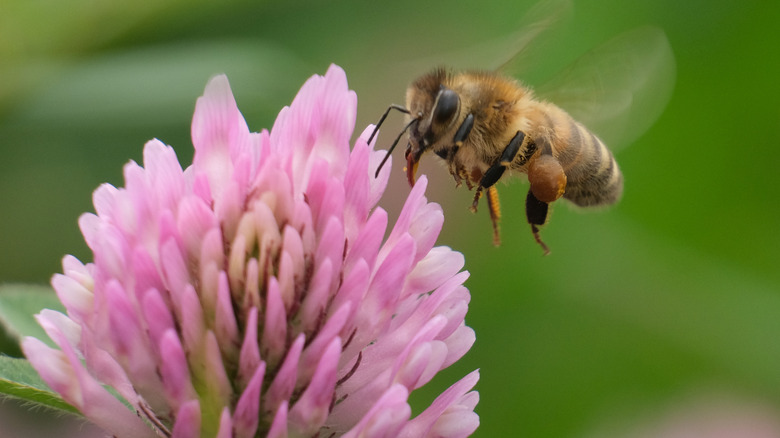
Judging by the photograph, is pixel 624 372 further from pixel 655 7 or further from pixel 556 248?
pixel 655 7

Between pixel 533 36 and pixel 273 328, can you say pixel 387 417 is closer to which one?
pixel 273 328

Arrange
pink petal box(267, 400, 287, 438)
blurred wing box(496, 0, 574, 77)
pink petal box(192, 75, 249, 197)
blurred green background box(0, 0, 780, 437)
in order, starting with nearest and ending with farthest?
pink petal box(267, 400, 287, 438)
pink petal box(192, 75, 249, 197)
blurred wing box(496, 0, 574, 77)
blurred green background box(0, 0, 780, 437)

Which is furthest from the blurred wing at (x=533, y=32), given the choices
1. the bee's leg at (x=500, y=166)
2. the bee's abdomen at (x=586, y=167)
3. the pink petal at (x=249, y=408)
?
the pink petal at (x=249, y=408)

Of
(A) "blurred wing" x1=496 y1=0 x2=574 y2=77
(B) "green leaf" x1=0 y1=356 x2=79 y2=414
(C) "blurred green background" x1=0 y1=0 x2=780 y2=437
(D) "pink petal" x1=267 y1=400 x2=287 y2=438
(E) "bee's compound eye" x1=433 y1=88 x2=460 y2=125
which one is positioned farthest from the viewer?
(C) "blurred green background" x1=0 y1=0 x2=780 y2=437

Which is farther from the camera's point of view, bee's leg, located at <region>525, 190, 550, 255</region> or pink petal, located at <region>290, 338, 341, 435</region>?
bee's leg, located at <region>525, 190, 550, 255</region>

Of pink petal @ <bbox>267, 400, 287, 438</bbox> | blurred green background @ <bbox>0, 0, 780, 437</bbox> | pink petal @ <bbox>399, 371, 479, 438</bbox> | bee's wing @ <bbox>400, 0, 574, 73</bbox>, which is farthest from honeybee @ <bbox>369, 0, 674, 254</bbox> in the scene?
blurred green background @ <bbox>0, 0, 780, 437</bbox>

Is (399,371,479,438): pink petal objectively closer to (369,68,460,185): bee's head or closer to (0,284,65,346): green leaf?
(369,68,460,185): bee's head

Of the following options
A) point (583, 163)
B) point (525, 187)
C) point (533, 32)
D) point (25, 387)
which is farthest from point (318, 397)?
point (525, 187)
